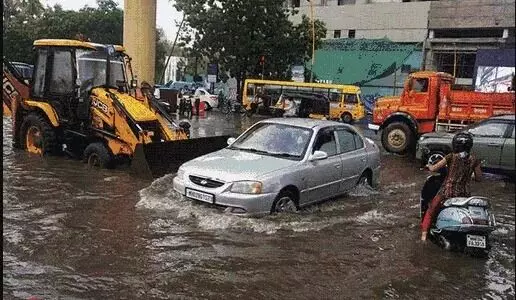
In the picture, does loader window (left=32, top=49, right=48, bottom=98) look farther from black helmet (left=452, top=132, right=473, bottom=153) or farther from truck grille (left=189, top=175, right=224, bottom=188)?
black helmet (left=452, top=132, right=473, bottom=153)

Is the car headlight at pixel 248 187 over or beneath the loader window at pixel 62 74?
beneath

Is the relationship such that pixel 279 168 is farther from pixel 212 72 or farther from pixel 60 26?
pixel 60 26

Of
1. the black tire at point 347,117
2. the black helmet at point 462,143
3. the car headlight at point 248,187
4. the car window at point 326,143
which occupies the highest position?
the black helmet at point 462,143

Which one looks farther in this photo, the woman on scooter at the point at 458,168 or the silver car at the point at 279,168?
the silver car at the point at 279,168

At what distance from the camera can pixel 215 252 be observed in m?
5.75

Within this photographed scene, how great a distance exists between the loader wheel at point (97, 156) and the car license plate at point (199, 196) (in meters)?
3.83

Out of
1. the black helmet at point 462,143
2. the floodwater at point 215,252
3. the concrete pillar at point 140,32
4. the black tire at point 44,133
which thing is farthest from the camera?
the concrete pillar at point 140,32

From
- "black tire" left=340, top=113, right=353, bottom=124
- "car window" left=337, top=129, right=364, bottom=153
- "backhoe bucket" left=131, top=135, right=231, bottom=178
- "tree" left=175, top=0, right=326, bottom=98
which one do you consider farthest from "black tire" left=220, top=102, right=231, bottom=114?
"car window" left=337, top=129, right=364, bottom=153

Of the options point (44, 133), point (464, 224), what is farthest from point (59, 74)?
point (464, 224)

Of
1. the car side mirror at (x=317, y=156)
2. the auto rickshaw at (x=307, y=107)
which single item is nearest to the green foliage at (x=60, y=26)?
the auto rickshaw at (x=307, y=107)

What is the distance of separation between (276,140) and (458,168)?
2975 mm

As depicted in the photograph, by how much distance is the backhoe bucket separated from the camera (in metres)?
9.38

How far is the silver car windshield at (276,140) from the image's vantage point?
755 centimetres

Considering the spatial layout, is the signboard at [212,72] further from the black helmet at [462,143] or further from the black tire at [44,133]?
the black helmet at [462,143]
